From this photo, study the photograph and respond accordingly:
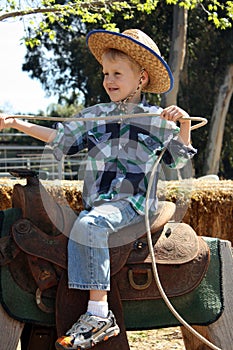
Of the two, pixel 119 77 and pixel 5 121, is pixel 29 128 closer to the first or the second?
pixel 5 121

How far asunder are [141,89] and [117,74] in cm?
22

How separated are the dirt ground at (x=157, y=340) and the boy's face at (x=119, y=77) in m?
2.79

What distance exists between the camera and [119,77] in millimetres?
3318

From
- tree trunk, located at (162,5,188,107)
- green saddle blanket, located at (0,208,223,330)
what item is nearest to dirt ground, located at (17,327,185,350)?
green saddle blanket, located at (0,208,223,330)

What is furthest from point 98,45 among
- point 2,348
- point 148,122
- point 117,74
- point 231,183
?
point 231,183

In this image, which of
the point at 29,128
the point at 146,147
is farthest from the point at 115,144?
the point at 29,128

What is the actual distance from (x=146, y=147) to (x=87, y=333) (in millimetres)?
1028

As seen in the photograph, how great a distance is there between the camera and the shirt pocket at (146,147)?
10.9 ft

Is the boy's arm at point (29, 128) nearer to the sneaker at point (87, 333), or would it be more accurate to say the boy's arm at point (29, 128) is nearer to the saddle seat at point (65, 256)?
the saddle seat at point (65, 256)

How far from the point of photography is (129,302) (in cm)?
320

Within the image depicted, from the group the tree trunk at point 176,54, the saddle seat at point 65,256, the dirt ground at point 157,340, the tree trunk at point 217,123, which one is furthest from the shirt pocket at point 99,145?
the tree trunk at point 217,123

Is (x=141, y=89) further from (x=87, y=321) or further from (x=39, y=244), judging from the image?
(x=87, y=321)

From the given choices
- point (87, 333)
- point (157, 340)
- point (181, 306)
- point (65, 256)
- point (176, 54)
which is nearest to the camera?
point (87, 333)

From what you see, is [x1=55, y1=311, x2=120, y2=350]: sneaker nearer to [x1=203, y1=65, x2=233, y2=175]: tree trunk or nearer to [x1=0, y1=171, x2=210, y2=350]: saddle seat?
[x1=0, y1=171, x2=210, y2=350]: saddle seat
